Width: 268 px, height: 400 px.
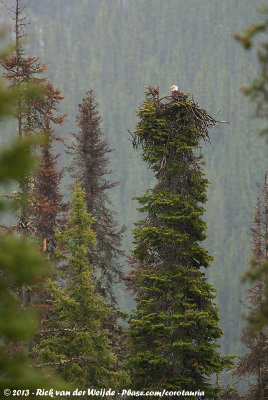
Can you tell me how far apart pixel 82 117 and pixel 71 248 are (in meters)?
9.44

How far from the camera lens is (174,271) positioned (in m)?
12.0

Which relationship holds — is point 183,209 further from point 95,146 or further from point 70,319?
point 95,146

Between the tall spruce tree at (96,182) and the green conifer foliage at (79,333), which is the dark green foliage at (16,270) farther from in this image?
the tall spruce tree at (96,182)

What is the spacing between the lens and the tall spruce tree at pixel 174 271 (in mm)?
11547

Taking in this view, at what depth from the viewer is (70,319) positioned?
1237 centimetres

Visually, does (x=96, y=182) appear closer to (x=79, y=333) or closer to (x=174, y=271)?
(x=174, y=271)

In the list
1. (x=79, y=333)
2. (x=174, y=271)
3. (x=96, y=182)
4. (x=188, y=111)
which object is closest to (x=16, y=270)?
(x=79, y=333)

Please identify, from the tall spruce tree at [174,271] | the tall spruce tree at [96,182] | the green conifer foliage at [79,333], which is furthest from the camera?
the tall spruce tree at [96,182]

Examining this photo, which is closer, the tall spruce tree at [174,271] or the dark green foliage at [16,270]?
the dark green foliage at [16,270]

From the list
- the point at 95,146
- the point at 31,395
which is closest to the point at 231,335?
the point at 95,146

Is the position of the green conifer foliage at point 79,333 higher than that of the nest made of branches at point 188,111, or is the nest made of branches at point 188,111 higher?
the nest made of branches at point 188,111

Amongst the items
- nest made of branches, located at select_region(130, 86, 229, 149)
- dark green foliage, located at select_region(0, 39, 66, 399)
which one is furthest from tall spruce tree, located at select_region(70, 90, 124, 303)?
dark green foliage, located at select_region(0, 39, 66, 399)

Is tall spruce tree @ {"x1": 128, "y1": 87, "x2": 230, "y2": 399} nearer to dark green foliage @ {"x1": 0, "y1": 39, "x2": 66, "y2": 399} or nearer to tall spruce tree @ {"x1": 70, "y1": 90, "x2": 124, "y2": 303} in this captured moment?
dark green foliage @ {"x1": 0, "y1": 39, "x2": 66, "y2": 399}

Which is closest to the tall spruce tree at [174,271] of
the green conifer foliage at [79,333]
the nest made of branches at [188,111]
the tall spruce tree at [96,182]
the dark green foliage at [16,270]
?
the nest made of branches at [188,111]
